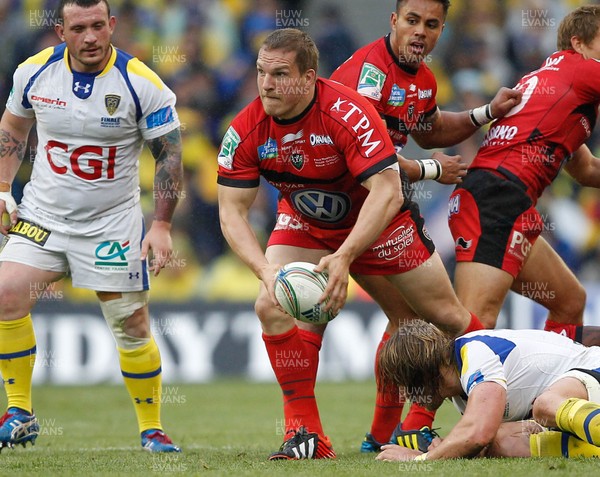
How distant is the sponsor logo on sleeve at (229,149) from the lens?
5.67 meters

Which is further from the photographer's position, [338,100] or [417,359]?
[338,100]

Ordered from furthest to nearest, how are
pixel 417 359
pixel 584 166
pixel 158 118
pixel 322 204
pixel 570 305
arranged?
pixel 584 166 → pixel 570 305 → pixel 158 118 → pixel 322 204 → pixel 417 359

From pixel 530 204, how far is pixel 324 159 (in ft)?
5.41

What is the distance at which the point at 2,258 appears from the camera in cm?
636

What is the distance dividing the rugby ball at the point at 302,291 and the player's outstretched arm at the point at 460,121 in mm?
1890

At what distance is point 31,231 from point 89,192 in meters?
0.43

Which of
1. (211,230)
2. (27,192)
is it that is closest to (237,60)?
(211,230)

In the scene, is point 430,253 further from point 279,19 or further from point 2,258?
point 279,19

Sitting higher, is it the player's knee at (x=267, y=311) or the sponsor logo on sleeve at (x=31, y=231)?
the sponsor logo on sleeve at (x=31, y=231)

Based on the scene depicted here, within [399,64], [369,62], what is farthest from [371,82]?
[399,64]

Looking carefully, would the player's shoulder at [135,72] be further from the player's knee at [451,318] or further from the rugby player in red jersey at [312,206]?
the player's knee at [451,318]

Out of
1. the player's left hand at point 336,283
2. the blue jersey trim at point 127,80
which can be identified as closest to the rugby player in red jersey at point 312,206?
the player's left hand at point 336,283

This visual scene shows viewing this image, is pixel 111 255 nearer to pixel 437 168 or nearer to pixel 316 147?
pixel 316 147

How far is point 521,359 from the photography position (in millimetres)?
5211
